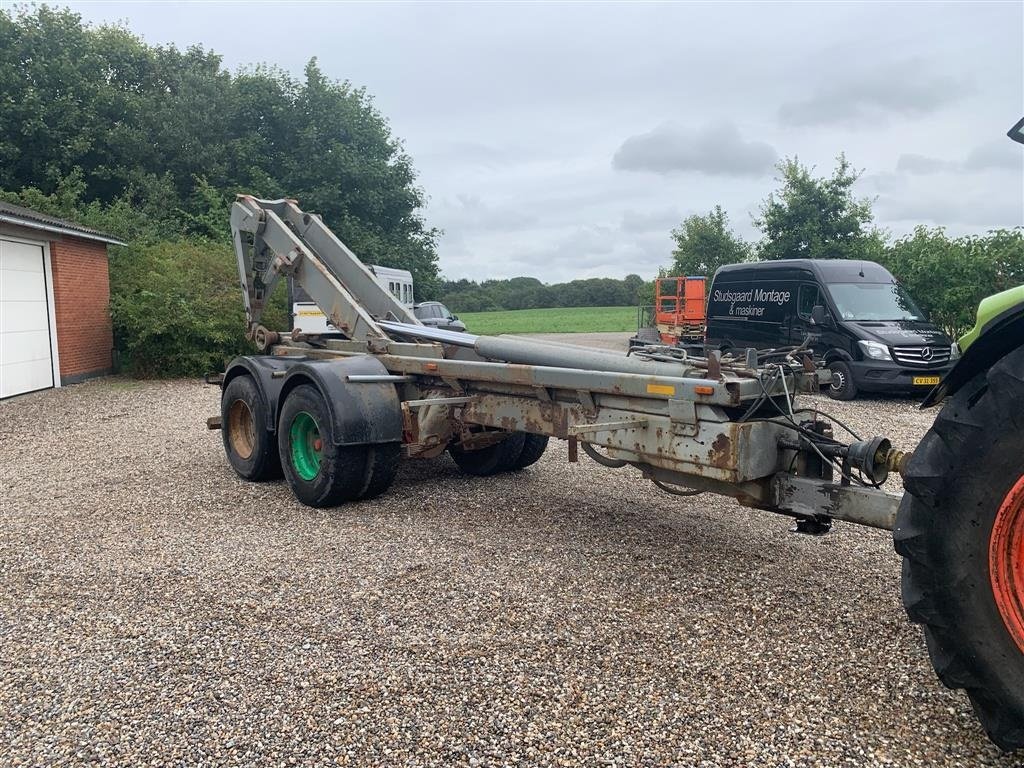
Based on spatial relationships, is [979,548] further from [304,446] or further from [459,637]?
[304,446]

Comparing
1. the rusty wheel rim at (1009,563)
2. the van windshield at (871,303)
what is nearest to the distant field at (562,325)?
the van windshield at (871,303)

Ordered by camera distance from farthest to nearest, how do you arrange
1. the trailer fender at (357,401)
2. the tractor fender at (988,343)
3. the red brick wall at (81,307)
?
the red brick wall at (81,307) < the trailer fender at (357,401) < the tractor fender at (988,343)

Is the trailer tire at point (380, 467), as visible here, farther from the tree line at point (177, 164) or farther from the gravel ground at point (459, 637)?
the tree line at point (177, 164)

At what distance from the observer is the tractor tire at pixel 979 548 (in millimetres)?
2527

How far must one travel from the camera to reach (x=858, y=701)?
315 cm

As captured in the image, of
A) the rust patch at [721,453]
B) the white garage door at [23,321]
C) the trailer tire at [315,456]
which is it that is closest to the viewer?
the rust patch at [721,453]

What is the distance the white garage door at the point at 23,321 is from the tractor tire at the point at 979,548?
1407 centimetres

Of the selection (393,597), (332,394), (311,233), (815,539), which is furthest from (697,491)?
(311,233)

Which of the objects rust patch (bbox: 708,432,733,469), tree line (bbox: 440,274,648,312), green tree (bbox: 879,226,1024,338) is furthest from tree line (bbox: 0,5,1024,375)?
tree line (bbox: 440,274,648,312)

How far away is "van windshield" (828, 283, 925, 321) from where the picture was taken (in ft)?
41.6

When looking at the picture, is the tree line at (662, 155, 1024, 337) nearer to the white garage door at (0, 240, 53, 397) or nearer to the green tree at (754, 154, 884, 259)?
the green tree at (754, 154, 884, 259)

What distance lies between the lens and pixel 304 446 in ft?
21.0

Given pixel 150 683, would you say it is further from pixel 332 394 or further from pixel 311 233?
pixel 311 233

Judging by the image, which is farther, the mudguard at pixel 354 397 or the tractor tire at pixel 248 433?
the tractor tire at pixel 248 433
